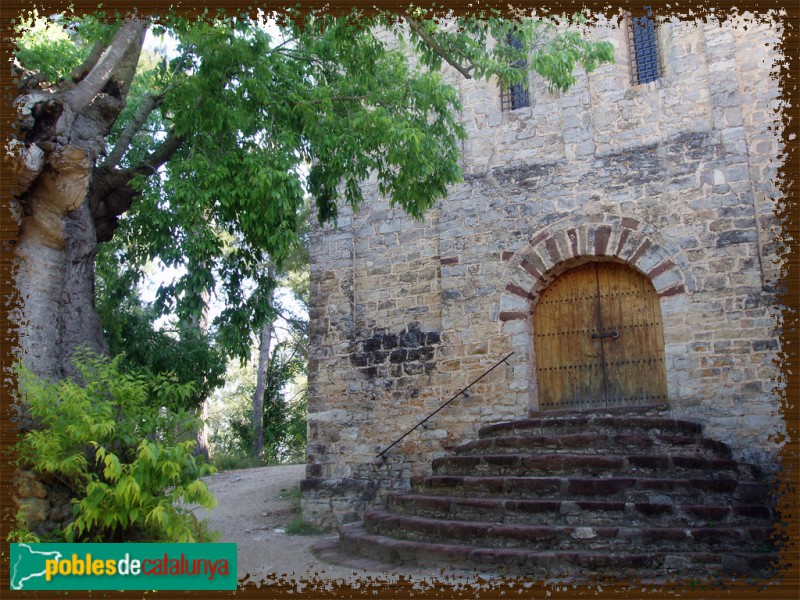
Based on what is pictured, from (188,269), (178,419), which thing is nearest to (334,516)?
(188,269)

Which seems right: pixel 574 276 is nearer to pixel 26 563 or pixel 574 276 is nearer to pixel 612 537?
pixel 612 537

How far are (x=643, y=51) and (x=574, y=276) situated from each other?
3168 mm

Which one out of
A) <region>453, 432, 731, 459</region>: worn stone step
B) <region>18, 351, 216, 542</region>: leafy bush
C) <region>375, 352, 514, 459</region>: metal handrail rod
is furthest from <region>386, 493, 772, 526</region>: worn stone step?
<region>18, 351, 216, 542</region>: leafy bush

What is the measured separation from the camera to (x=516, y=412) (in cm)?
936

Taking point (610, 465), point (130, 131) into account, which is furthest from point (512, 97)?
point (610, 465)

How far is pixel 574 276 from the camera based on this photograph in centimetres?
970

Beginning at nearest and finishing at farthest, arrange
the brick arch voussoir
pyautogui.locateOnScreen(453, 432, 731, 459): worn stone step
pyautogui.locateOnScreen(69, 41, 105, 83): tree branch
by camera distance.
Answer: pyautogui.locateOnScreen(69, 41, 105, 83): tree branch → pyautogui.locateOnScreen(453, 432, 731, 459): worn stone step → the brick arch voussoir

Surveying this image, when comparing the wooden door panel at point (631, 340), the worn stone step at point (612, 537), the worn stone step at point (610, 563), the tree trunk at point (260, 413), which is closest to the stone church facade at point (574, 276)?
the wooden door panel at point (631, 340)

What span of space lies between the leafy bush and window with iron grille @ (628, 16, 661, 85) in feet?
24.1

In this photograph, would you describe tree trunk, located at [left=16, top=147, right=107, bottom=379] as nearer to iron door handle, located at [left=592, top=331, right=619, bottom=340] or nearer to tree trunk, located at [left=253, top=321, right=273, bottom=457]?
iron door handle, located at [left=592, top=331, right=619, bottom=340]

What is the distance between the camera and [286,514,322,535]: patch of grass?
9.86 meters

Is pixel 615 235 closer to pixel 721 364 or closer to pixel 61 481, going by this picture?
pixel 721 364

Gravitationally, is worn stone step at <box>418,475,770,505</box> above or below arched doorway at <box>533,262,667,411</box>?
below

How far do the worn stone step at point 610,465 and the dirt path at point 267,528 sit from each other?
1.73 m
